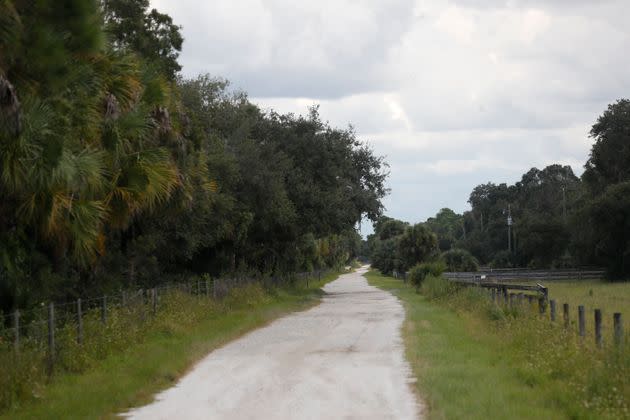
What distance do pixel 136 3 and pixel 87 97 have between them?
58.0 feet

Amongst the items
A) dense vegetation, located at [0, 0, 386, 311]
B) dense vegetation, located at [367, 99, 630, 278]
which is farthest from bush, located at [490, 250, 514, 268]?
A: dense vegetation, located at [0, 0, 386, 311]

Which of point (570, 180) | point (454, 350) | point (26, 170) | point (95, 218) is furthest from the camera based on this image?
point (570, 180)

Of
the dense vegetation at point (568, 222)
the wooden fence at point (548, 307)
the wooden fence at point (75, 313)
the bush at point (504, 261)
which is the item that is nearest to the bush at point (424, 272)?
the dense vegetation at point (568, 222)

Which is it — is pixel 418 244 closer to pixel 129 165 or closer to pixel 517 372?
pixel 129 165

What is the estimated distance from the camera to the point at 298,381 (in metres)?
15.2

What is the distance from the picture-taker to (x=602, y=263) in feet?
265

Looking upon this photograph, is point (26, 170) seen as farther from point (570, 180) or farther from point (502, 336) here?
point (570, 180)

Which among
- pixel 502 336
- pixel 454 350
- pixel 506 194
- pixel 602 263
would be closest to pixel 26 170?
pixel 454 350

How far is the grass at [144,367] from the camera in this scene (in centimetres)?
1299

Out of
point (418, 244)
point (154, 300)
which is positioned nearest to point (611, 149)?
point (418, 244)

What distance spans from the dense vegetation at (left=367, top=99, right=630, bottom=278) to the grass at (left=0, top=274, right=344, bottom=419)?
36.4m

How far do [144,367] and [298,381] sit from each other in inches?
121

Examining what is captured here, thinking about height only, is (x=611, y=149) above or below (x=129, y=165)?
above

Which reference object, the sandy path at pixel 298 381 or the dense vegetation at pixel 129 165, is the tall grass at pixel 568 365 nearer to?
the sandy path at pixel 298 381
